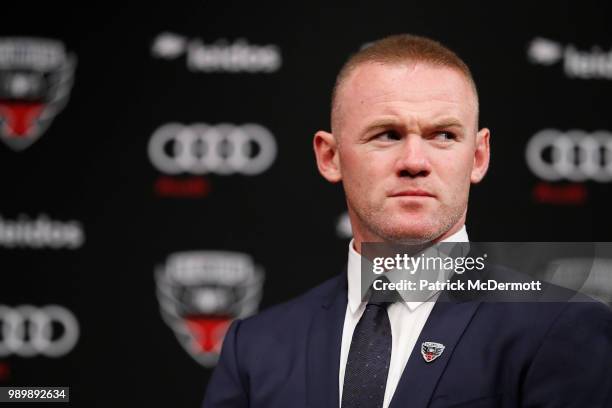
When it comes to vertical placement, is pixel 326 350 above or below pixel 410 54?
below

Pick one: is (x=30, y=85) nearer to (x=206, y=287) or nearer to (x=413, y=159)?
(x=206, y=287)

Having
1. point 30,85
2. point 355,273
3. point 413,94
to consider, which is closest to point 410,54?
point 413,94

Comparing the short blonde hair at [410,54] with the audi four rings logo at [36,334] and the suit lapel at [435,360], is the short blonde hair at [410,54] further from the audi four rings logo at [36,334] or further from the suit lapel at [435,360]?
the audi four rings logo at [36,334]

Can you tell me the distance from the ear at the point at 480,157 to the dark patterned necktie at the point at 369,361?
25 centimetres

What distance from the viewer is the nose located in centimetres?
124

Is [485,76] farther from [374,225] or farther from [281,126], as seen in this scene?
[374,225]

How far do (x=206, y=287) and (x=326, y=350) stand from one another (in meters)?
0.94

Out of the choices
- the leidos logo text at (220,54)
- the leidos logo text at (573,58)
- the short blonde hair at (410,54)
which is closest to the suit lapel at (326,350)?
the short blonde hair at (410,54)

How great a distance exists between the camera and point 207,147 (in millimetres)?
2219

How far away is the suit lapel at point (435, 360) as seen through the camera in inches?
46.4

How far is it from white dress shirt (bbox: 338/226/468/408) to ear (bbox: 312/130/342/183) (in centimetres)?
16

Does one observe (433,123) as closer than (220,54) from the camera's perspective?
Yes

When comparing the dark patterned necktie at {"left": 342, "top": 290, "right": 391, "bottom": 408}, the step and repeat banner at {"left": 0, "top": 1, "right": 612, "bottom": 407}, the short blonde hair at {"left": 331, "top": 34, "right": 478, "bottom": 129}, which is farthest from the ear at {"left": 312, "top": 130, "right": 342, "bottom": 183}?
the step and repeat banner at {"left": 0, "top": 1, "right": 612, "bottom": 407}

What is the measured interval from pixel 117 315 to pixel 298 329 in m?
0.91
